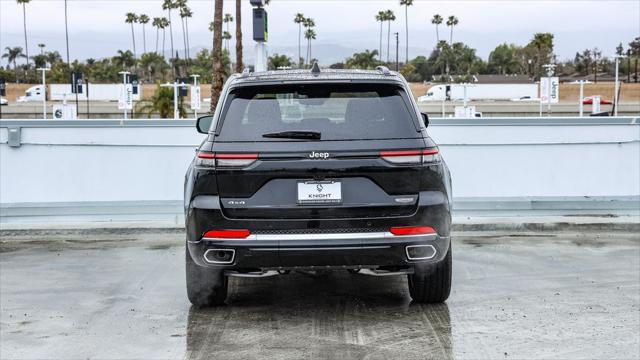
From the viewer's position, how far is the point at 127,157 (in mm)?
12133

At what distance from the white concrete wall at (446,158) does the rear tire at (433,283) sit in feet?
17.2

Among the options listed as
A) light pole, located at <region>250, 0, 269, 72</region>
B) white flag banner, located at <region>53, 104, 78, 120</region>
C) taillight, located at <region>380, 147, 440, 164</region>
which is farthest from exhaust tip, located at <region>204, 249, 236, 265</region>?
white flag banner, located at <region>53, 104, 78, 120</region>

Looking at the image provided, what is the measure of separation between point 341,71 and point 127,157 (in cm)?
591

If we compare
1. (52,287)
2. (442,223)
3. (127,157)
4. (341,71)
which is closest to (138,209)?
(127,157)

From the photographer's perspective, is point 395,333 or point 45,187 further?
point 45,187

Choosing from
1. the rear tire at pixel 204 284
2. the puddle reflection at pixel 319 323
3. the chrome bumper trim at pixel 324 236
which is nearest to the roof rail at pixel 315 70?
the chrome bumper trim at pixel 324 236

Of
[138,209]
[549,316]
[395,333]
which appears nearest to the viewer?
[395,333]

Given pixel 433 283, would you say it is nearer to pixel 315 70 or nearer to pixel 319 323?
pixel 319 323

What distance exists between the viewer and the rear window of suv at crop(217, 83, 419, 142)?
20.3ft

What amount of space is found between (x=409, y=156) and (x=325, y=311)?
1583 millimetres

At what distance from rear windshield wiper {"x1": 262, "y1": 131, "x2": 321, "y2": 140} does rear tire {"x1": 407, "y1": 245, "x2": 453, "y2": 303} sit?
1.43 meters

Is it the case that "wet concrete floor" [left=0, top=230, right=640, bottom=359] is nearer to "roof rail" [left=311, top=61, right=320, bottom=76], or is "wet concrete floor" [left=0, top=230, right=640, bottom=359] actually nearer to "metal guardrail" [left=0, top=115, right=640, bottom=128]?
"roof rail" [left=311, top=61, right=320, bottom=76]

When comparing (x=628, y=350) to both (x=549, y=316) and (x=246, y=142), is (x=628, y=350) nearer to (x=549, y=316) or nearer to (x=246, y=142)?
(x=549, y=316)

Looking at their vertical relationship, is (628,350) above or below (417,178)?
below
